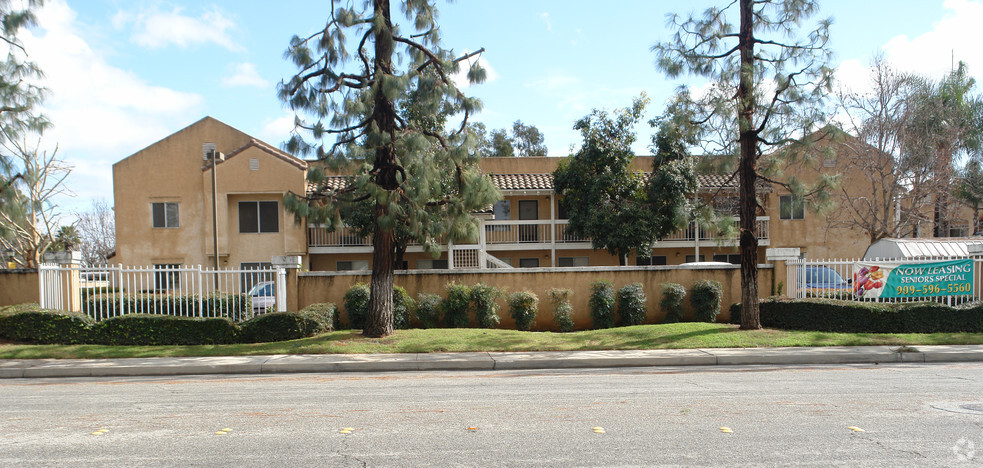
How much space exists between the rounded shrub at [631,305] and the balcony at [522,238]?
10012mm

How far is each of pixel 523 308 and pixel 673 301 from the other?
13.1ft

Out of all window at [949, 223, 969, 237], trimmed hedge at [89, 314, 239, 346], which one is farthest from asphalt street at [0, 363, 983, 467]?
window at [949, 223, 969, 237]

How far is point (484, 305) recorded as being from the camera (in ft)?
51.4

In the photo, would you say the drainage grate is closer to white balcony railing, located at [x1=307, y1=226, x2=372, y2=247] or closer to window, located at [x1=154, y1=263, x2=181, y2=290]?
window, located at [x1=154, y1=263, x2=181, y2=290]

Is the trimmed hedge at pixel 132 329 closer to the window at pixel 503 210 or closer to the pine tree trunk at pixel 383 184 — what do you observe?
the pine tree trunk at pixel 383 184

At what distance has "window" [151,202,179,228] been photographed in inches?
1035

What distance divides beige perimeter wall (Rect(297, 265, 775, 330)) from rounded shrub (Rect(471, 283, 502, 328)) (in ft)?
2.39

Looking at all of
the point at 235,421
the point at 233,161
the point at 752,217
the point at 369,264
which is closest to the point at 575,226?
the point at 369,264

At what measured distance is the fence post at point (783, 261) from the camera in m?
16.2

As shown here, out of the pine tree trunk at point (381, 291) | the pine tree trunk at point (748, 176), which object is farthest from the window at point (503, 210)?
the pine tree trunk at point (381, 291)

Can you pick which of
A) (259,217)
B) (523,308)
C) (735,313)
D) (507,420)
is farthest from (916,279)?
(259,217)

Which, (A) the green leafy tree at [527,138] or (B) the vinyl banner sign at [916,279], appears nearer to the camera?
(B) the vinyl banner sign at [916,279]

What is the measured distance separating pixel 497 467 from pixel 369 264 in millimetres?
22936

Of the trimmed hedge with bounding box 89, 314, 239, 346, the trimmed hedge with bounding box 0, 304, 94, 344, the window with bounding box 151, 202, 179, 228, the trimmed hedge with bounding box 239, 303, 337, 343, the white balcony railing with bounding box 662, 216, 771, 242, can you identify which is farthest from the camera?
the white balcony railing with bounding box 662, 216, 771, 242
